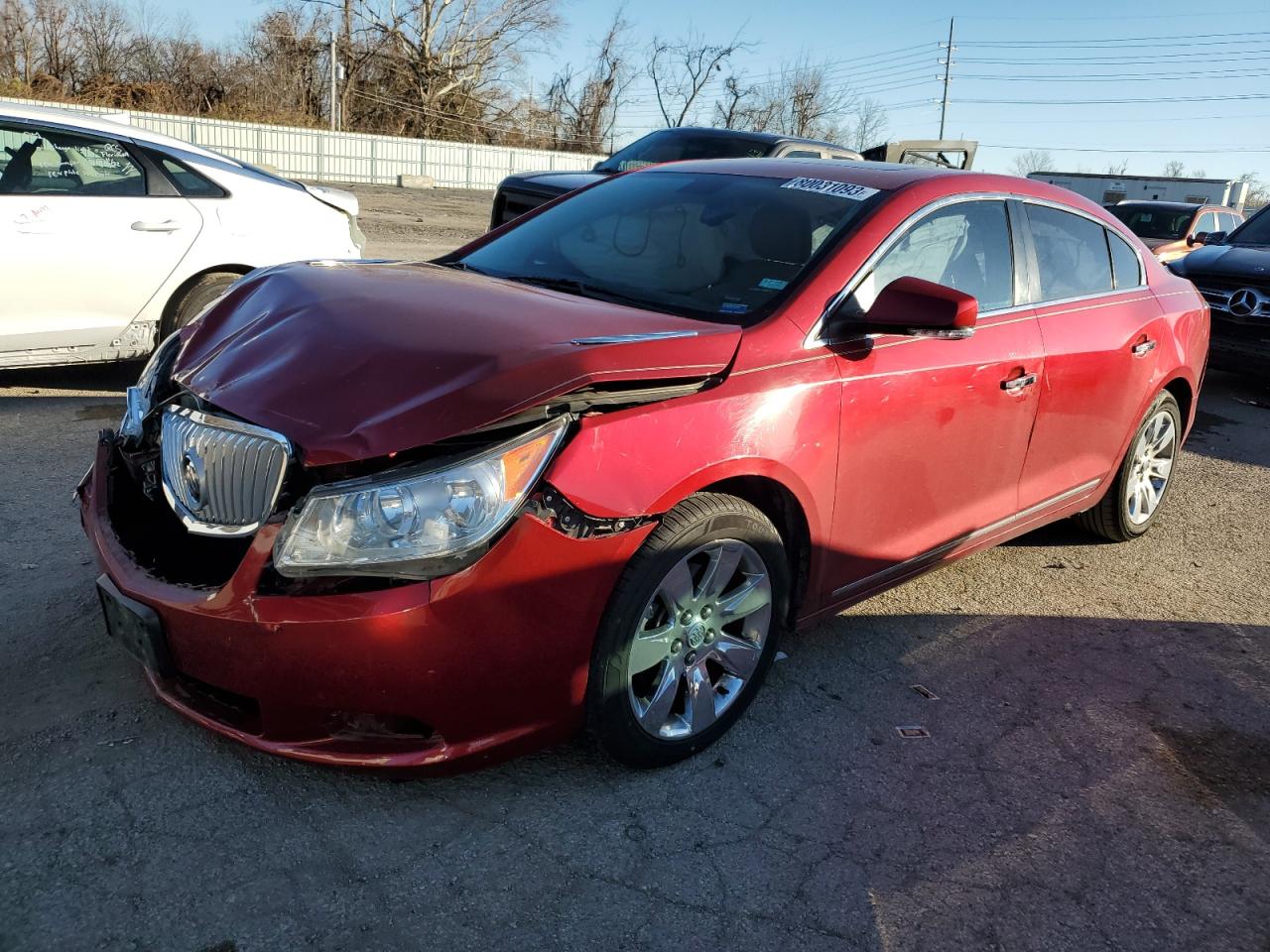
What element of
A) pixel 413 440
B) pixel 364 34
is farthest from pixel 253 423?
pixel 364 34

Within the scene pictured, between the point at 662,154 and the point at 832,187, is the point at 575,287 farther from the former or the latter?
the point at 662,154

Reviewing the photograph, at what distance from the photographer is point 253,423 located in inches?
98.7

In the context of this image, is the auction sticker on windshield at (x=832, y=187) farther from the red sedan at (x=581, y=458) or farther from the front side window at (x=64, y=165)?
the front side window at (x=64, y=165)

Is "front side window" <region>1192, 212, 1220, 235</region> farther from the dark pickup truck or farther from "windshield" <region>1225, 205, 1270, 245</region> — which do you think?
the dark pickup truck

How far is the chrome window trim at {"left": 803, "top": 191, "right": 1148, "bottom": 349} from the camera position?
305 centimetres

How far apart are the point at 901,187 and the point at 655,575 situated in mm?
1752

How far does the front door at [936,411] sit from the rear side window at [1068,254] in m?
0.22

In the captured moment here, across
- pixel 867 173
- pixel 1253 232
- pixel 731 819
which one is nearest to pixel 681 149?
pixel 1253 232

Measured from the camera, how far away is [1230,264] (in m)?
8.71

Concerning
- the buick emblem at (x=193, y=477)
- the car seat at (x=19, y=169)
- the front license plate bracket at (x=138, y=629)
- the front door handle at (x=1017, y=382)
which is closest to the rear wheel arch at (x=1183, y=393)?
the front door handle at (x=1017, y=382)

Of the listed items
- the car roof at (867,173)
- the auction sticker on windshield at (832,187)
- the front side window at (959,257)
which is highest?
the car roof at (867,173)

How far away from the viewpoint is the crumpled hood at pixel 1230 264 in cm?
845

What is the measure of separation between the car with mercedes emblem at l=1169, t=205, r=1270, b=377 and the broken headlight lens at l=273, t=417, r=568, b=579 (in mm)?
8162

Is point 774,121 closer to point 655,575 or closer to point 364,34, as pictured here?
point 364,34
